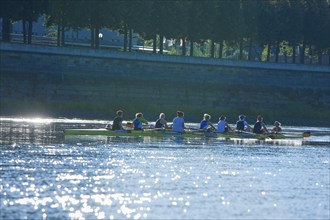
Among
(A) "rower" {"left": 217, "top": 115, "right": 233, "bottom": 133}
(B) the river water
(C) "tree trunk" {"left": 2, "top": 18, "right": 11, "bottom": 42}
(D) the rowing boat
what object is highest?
(C) "tree trunk" {"left": 2, "top": 18, "right": 11, "bottom": 42}

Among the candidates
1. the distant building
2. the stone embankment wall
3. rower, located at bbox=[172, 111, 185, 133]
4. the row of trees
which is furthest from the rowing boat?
the distant building

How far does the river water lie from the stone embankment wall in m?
36.4

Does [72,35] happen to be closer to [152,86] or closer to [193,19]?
[193,19]

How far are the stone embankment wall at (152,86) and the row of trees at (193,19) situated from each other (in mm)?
3720

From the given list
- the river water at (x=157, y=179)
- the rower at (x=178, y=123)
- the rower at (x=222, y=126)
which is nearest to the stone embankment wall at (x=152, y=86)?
the rower at (x=222, y=126)

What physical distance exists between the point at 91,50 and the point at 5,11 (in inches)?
331

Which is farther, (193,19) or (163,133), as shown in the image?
(193,19)

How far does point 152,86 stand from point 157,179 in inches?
2573

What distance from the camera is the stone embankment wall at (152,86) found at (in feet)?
316

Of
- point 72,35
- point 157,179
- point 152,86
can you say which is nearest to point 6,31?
point 152,86

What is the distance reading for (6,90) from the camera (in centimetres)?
9569

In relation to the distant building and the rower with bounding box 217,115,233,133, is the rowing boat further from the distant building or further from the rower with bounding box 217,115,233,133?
the distant building

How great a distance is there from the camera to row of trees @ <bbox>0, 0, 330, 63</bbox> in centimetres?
10194

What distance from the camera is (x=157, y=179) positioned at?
3944cm
